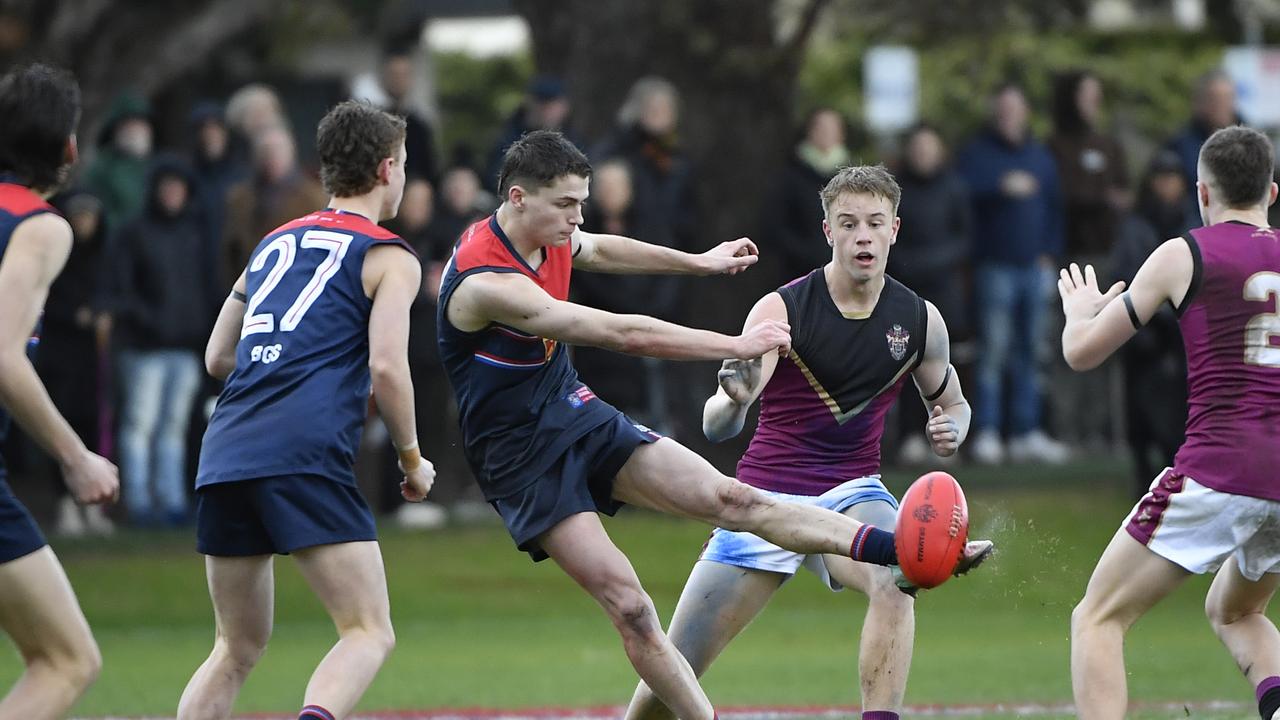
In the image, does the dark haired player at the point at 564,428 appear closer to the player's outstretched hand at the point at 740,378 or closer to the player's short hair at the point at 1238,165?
the player's outstretched hand at the point at 740,378

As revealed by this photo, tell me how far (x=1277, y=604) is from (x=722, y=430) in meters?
6.92

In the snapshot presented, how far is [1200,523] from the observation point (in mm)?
6938

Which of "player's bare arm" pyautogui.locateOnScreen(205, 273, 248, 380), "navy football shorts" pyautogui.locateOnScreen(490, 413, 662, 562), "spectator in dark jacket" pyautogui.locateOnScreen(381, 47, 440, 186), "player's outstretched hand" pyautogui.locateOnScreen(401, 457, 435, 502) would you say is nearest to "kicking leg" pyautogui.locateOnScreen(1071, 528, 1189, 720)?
"navy football shorts" pyautogui.locateOnScreen(490, 413, 662, 562)

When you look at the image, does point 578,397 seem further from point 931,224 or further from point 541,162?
point 931,224

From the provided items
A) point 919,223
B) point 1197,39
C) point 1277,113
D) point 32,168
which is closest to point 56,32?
point 919,223

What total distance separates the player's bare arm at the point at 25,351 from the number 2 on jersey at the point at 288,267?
741mm

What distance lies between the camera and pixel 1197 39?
35.4m

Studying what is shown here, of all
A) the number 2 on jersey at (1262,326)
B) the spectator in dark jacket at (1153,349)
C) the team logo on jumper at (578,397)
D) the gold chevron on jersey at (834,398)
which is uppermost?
the number 2 on jersey at (1262,326)

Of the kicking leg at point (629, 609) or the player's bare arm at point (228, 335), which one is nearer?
the kicking leg at point (629, 609)

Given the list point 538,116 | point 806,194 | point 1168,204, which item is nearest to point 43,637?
point 538,116

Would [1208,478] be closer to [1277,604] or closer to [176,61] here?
[1277,604]

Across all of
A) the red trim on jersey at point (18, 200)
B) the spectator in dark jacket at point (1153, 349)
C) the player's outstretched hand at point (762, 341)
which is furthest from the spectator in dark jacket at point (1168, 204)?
the red trim on jersey at point (18, 200)

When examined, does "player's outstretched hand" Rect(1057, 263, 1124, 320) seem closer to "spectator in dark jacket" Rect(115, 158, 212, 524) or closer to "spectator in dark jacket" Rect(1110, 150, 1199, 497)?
"spectator in dark jacket" Rect(1110, 150, 1199, 497)

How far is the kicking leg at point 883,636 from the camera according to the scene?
7.37 m
